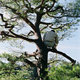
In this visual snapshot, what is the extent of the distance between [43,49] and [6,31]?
2.81 feet

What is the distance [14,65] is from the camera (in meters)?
3.57

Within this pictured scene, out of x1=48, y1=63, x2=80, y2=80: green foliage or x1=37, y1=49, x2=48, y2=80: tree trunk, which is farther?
x1=37, y1=49, x2=48, y2=80: tree trunk

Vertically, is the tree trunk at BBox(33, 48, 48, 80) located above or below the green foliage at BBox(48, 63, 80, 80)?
below

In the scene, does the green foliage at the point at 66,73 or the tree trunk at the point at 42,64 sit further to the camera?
the tree trunk at the point at 42,64

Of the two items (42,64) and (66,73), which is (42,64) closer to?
(42,64)

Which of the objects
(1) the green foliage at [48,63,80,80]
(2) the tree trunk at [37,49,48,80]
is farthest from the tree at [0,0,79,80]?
(1) the green foliage at [48,63,80,80]

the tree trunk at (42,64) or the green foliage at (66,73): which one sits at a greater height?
the green foliage at (66,73)

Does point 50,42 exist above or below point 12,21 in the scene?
below

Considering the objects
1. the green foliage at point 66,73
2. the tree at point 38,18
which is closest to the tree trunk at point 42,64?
the tree at point 38,18

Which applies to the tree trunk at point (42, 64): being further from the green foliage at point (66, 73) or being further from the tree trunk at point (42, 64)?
the green foliage at point (66, 73)

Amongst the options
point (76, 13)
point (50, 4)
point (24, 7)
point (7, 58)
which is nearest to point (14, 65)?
point (7, 58)

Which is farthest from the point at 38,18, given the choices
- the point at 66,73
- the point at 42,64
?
the point at 66,73

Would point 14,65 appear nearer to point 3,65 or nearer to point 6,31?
point 3,65

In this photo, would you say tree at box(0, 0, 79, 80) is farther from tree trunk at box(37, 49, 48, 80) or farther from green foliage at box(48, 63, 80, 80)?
green foliage at box(48, 63, 80, 80)
